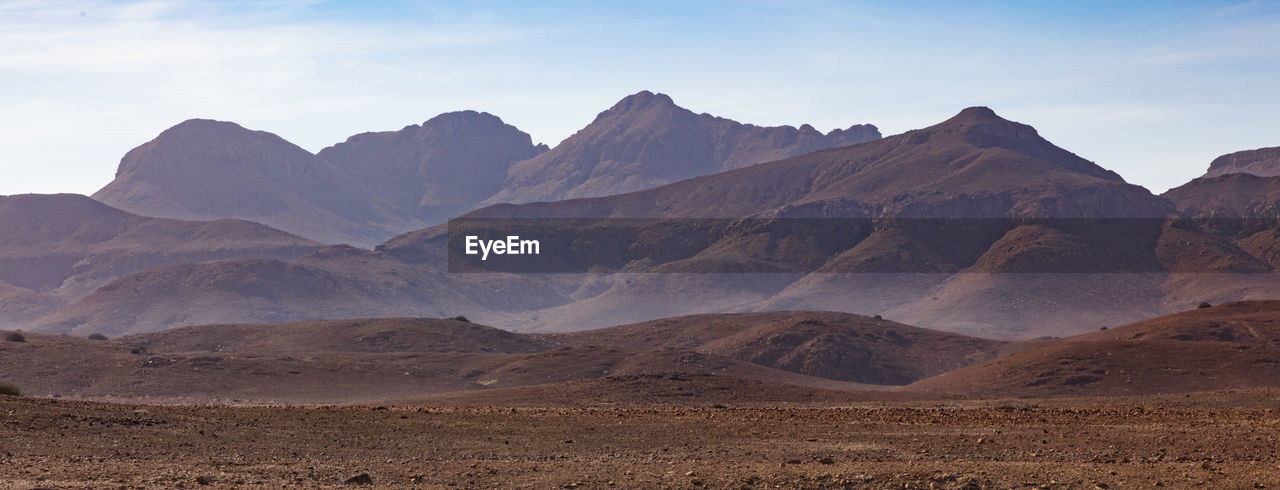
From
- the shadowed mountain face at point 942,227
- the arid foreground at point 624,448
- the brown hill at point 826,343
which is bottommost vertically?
the brown hill at point 826,343

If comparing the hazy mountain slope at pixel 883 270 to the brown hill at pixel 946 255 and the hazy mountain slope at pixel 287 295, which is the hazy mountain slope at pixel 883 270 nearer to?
the brown hill at pixel 946 255

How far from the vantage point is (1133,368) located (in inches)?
2031

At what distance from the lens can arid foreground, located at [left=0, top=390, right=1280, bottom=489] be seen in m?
16.4

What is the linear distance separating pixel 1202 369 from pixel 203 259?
170567 millimetres

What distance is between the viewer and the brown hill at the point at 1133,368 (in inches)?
1943

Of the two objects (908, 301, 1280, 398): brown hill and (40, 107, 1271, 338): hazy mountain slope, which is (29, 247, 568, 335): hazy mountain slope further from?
(908, 301, 1280, 398): brown hill

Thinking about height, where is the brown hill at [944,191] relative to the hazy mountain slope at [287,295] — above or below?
above

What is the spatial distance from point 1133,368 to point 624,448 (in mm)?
36400

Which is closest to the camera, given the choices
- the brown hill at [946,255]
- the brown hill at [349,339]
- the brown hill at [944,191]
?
the brown hill at [349,339]

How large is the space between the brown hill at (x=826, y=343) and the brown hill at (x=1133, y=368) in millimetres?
14268

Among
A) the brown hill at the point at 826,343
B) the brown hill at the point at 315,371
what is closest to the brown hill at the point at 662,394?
the brown hill at the point at 315,371

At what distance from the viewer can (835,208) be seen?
170 meters

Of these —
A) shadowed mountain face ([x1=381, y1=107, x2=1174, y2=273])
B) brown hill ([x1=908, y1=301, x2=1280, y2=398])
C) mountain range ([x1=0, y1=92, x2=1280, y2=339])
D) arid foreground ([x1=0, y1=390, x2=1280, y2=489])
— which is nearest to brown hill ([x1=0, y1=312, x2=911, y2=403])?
brown hill ([x1=908, y1=301, x2=1280, y2=398])

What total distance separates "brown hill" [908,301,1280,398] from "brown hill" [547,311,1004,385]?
→ 14268mm
